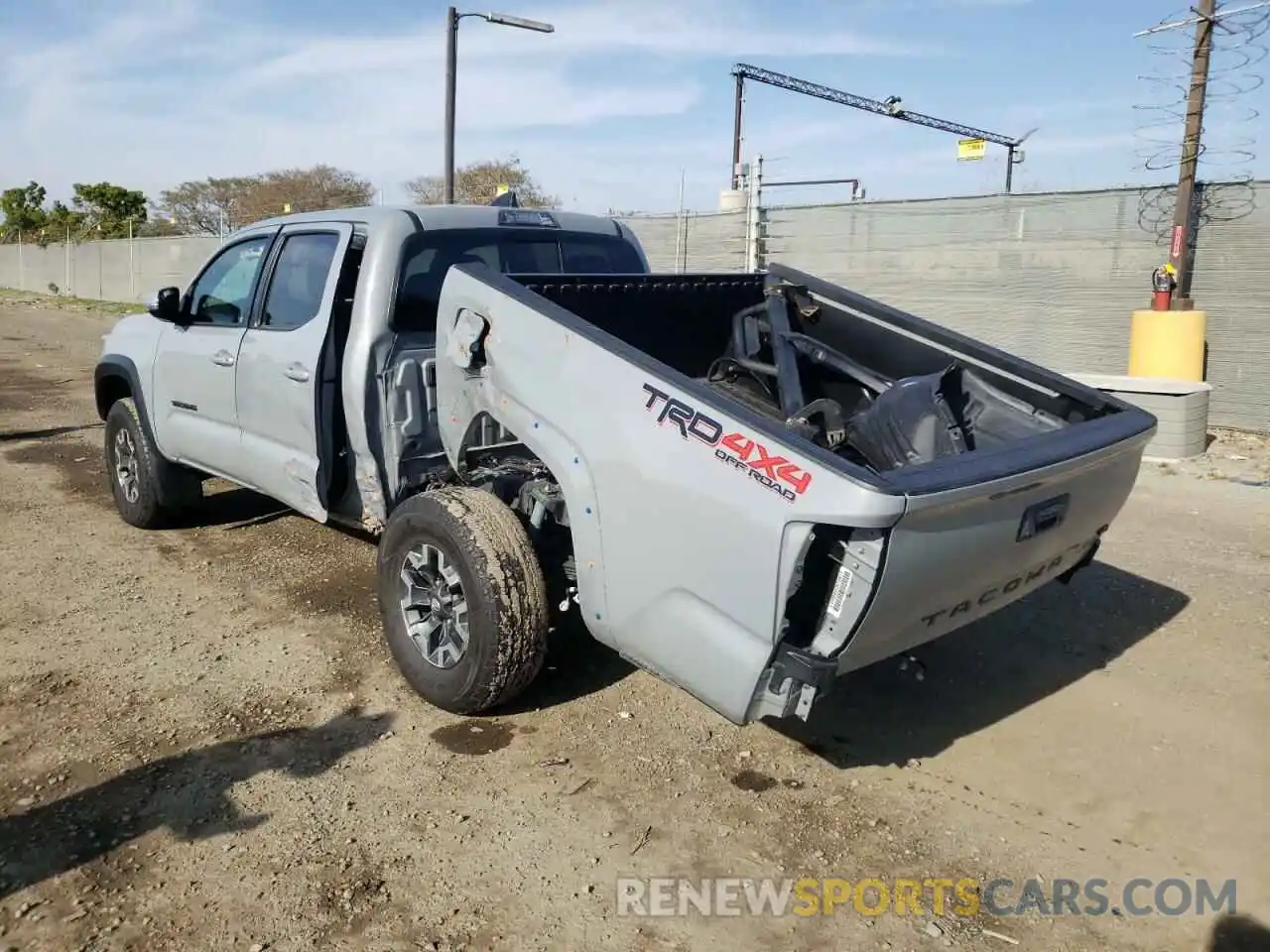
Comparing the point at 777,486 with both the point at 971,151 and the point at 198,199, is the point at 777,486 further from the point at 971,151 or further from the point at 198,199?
the point at 198,199

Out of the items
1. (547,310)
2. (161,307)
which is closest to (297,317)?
(161,307)

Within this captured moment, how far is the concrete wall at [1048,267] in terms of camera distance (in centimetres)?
1034

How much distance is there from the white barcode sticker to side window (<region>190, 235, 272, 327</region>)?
3.65 m

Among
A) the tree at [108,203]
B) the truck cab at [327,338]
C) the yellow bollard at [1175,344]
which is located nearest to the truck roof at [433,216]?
the truck cab at [327,338]

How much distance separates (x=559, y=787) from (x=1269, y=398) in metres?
9.44

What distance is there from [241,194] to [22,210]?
35.3ft

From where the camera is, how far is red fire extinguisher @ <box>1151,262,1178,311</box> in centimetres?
1028

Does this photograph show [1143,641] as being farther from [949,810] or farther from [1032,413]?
[949,810]

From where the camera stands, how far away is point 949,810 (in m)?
3.44

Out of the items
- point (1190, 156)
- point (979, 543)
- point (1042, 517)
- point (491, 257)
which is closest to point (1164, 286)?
point (1190, 156)

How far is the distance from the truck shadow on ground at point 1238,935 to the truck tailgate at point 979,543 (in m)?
1.08

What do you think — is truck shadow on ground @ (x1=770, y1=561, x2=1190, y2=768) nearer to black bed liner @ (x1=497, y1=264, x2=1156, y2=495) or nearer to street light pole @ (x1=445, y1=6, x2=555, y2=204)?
black bed liner @ (x1=497, y1=264, x2=1156, y2=495)

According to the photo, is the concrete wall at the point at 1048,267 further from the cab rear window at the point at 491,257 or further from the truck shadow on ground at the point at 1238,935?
the truck shadow on ground at the point at 1238,935

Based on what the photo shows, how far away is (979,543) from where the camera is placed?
3027mm
